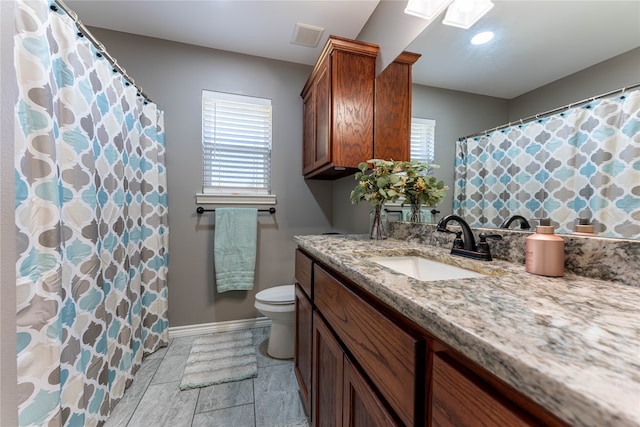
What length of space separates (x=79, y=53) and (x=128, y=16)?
94cm

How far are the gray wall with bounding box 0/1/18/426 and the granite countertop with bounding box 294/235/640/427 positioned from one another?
112cm

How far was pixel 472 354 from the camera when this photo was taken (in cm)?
33

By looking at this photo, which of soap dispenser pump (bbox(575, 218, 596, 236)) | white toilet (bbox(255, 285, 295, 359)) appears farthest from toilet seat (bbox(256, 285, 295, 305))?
soap dispenser pump (bbox(575, 218, 596, 236))

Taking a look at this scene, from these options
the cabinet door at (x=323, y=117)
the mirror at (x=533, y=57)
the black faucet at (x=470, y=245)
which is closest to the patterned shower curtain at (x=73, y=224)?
the cabinet door at (x=323, y=117)

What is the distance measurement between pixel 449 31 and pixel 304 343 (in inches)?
64.2

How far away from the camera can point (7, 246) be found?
780mm

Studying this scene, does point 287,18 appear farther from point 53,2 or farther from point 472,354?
point 472,354

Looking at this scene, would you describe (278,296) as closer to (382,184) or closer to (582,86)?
(382,184)

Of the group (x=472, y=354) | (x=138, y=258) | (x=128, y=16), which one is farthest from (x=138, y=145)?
(x=472, y=354)

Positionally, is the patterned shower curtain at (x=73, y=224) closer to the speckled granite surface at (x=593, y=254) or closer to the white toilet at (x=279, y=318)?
the white toilet at (x=279, y=318)

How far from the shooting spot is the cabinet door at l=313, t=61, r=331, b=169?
1.53m

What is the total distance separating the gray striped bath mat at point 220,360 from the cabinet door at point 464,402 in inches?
58.0

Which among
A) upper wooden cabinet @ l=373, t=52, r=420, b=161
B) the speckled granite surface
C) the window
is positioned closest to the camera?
the speckled granite surface

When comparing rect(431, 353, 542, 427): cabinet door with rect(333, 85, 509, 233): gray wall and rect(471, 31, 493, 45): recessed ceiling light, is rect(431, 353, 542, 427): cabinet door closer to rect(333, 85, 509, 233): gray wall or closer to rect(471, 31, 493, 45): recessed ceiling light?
rect(333, 85, 509, 233): gray wall
